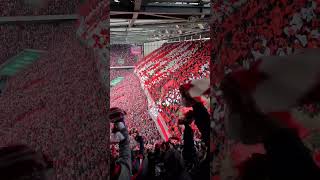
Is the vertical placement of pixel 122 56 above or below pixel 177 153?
above

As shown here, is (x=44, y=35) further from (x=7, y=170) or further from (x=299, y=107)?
(x=299, y=107)

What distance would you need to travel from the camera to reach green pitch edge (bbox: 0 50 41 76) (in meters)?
1.90

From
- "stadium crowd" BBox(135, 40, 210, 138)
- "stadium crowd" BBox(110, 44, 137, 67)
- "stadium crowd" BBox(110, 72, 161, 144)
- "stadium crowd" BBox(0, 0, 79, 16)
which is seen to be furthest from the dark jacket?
"stadium crowd" BBox(110, 44, 137, 67)

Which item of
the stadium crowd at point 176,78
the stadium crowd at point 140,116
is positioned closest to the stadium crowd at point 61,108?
the stadium crowd at point 176,78

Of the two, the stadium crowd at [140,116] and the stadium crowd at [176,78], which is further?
the stadium crowd at [140,116]

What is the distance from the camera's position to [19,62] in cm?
191

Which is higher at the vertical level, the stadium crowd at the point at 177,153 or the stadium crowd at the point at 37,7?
the stadium crowd at the point at 37,7

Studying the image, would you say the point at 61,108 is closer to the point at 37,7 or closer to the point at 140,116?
the point at 37,7

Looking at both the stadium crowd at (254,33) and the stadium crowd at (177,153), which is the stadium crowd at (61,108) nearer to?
the stadium crowd at (177,153)

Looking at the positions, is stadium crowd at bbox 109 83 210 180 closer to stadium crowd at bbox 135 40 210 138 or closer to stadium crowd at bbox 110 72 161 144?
stadium crowd at bbox 135 40 210 138

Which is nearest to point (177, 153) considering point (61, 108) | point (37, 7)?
point (61, 108)

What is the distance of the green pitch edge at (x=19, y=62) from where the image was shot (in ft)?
6.23

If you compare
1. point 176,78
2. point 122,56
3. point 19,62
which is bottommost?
point 19,62

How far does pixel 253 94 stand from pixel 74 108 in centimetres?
125
